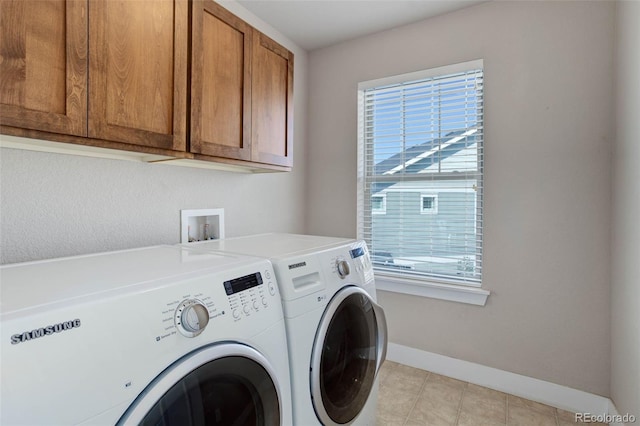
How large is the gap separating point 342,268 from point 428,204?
1209 mm

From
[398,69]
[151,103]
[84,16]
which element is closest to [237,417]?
[151,103]

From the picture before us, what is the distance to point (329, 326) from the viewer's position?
3.97 feet

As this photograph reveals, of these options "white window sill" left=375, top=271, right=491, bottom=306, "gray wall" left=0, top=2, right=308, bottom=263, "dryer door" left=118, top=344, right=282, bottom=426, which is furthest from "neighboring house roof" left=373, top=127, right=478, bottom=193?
"dryer door" left=118, top=344, right=282, bottom=426

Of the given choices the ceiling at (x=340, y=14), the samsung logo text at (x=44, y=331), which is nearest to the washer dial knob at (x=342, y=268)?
the samsung logo text at (x=44, y=331)

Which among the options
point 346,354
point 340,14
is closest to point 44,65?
point 346,354

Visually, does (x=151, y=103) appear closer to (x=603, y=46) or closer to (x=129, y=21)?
(x=129, y=21)

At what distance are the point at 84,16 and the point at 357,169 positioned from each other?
187 centimetres

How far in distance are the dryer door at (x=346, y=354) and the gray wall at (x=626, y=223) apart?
3.71ft

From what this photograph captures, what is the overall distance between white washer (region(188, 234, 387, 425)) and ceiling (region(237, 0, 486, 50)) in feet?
5.09

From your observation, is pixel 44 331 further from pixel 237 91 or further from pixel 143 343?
pixel 237 91

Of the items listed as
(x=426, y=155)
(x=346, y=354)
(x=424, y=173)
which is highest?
(x=426, y=155)

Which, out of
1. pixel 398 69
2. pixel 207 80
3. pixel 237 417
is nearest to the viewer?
pixel 237 417

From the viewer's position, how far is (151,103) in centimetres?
121

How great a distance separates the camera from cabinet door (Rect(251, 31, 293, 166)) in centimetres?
169
